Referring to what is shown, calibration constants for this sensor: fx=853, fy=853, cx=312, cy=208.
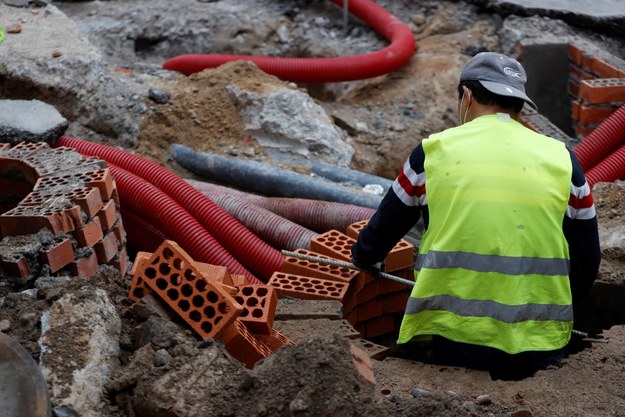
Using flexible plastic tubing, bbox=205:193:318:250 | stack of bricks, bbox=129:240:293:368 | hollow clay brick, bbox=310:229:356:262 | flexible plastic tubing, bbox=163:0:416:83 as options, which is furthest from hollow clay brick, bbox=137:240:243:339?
flexible plastic tubing, bbox=163:0:416:83

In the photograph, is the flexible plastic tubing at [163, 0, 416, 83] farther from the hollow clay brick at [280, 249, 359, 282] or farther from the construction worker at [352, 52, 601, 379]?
the construction worker at [352, 52, 601, 379]

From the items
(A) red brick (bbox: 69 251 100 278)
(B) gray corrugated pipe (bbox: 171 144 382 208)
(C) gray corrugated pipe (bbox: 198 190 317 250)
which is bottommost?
(B) gray corrugated pipe (bbox: 171 144 382 208)

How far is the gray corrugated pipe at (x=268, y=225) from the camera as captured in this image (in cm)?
526

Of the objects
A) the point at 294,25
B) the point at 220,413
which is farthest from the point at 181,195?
the point at 294,25

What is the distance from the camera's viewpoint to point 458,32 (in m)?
9.02

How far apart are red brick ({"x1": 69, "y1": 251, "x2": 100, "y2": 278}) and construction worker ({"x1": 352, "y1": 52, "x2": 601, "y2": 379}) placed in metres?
1.42

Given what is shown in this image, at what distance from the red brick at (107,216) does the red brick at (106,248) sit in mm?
42

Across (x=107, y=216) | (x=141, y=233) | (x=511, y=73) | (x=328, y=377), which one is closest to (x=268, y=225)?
(x=141, y=233)

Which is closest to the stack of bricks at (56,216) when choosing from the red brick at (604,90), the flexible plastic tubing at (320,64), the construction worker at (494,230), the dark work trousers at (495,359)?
the construction worker at (494,230)

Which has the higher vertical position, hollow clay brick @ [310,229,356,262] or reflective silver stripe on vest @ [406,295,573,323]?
reflective silver stripe on vest @ [406,295,573,323]

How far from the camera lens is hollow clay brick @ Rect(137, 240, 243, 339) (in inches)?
136

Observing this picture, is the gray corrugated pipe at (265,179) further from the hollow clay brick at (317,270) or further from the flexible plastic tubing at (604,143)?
the flexible plastic tubing at (604,143)

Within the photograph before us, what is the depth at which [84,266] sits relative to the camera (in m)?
4.05

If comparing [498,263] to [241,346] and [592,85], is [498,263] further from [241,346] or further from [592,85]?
[592,85]
